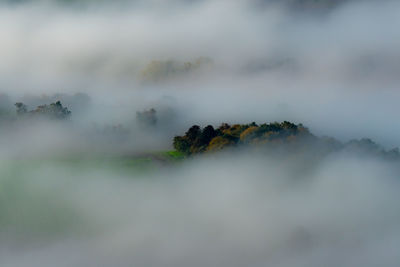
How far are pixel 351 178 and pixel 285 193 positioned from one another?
1960 centimetres

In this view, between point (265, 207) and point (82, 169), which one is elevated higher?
point (82, 169)

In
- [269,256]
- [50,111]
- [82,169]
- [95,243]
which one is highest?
[50,111]

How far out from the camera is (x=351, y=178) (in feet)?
368

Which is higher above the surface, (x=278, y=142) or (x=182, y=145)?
(x=182, y=145)

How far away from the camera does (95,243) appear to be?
3351 inches

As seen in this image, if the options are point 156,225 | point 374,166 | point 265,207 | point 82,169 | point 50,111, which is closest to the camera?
point 156,225

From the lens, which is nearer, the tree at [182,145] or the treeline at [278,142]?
the treeline at [278,142]

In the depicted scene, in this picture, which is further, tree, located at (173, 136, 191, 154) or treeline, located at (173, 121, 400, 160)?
tree, located at (173, 136, 191, 154)

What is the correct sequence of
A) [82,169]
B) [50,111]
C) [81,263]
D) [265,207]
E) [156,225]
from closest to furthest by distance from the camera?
[81,263] → [156,225] → [265,207] → [82,169] → [50,111]

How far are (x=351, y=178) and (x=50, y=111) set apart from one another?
9300 centimetres

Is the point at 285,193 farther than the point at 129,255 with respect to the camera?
Yes

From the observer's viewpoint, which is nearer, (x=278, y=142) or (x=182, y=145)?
(x=278, y=142)

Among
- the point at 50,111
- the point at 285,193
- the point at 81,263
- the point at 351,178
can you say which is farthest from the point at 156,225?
the point at 50,111

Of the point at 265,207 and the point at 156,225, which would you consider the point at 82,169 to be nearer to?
the point at 156,225
